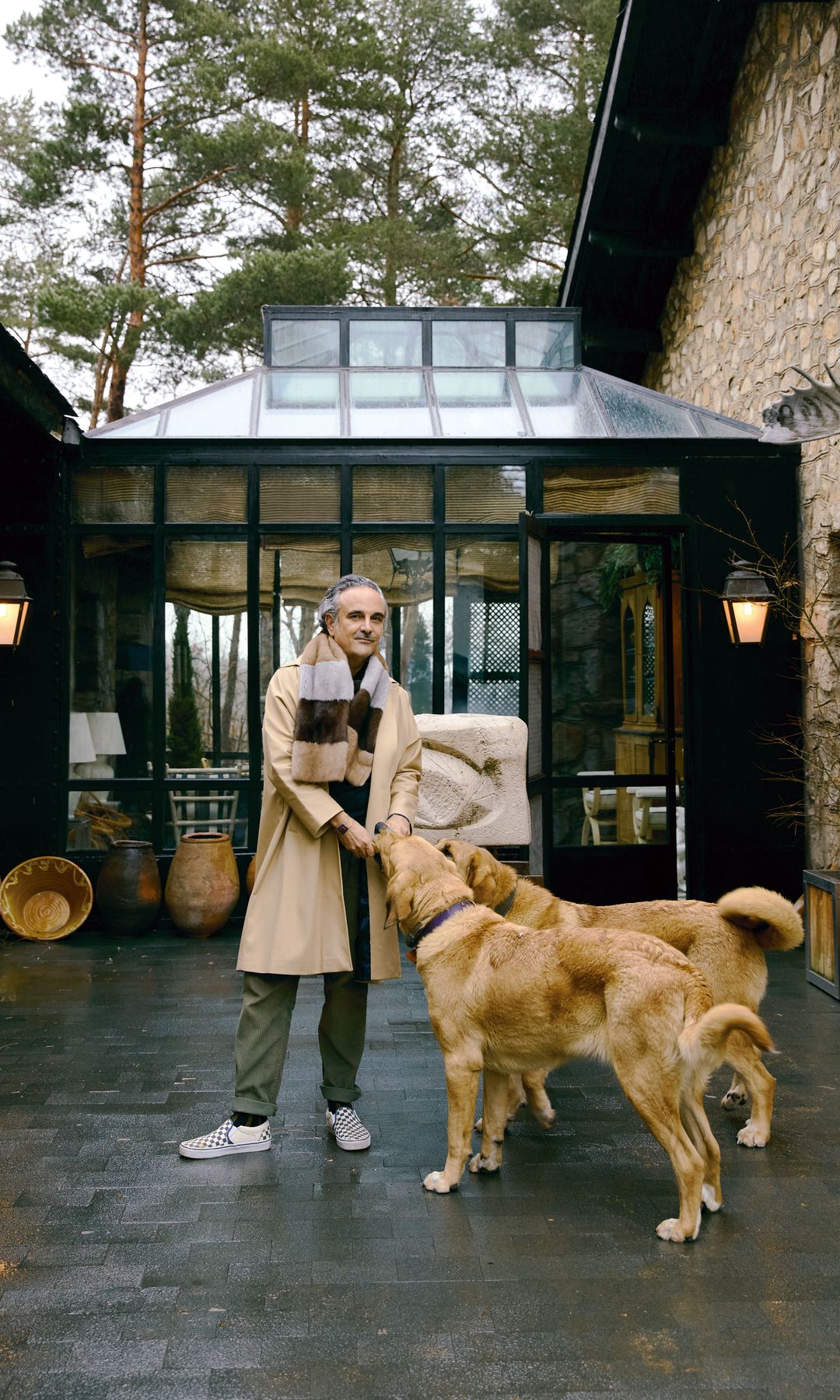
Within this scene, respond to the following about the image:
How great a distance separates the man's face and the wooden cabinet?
4.83 m

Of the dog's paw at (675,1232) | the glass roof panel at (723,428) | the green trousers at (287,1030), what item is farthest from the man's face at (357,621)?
the glass roof panel at (723,428)

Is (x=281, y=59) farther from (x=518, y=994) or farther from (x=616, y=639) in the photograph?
(x=518, y=994)

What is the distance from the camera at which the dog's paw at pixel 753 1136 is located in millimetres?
3984

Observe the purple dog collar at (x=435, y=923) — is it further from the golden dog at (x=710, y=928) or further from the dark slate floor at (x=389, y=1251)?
the dark slate floor at (x=389, y=1251)

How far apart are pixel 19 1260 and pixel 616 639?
640 centimetres

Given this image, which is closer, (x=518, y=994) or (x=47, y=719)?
(x=518, y=994)

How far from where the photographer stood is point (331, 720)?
3.87m

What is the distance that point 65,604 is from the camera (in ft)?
26.6

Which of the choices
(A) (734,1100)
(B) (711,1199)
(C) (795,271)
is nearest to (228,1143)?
(B) (711,1199)

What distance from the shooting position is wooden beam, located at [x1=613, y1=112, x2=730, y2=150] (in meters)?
9.41

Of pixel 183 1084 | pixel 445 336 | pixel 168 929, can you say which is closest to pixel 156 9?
pixel 445 336

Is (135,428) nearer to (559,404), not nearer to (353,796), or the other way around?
(559,404)

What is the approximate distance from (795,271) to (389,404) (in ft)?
10.4

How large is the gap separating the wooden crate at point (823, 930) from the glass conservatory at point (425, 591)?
1503 mm
